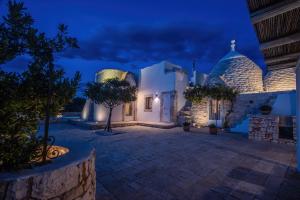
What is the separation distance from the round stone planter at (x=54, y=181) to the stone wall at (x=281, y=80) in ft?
51.5

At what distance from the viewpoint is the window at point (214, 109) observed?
38.0 feet

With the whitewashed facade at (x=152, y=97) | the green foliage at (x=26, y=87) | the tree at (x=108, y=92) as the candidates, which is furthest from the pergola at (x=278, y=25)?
the whitewashed facade at (x=152, y=97)

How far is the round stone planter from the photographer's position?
4.23ft

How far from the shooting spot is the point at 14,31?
177 centimetres

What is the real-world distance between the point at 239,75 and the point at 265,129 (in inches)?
286

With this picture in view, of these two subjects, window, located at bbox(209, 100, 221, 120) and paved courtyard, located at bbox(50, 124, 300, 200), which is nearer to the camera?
paved courtyard, located at bbox(50, 124, 300, 200)

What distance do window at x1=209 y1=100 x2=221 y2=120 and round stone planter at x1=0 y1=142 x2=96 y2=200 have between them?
11.2 metres

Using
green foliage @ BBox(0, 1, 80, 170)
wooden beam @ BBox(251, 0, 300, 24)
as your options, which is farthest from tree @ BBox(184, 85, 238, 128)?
green foliage @ BBox(0, 1, 80, 170)

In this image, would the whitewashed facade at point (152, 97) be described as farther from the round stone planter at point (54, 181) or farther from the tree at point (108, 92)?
the round stone planter at point (54, 181)

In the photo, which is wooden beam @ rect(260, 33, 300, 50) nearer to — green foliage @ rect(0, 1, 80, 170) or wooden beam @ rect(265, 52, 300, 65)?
wooden beam @ rect(265, 52, 300, 65)

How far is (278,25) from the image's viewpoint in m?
2.51

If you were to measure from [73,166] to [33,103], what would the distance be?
2.93 ft

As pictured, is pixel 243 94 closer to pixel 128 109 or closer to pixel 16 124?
pixel 128 109

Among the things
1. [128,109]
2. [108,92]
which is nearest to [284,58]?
[108,92]
